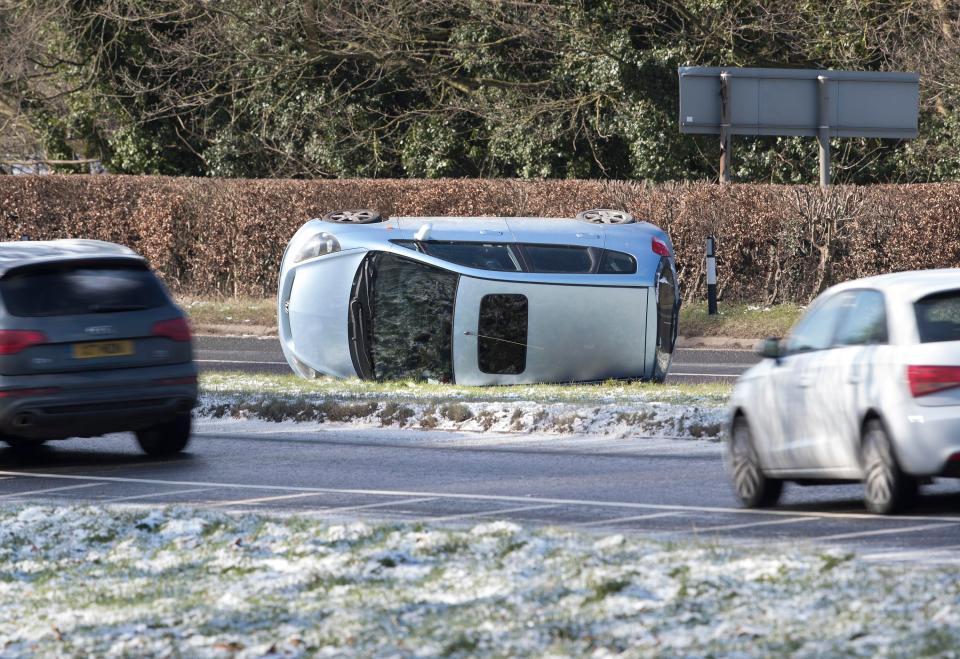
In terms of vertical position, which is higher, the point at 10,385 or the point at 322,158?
the point at 322,158

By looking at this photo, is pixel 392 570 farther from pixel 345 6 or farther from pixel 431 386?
pixel 345 6

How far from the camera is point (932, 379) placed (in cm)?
878

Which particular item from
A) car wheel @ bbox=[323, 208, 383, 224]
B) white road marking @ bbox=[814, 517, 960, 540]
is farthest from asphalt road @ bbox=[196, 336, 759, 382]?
white road marking @ bbox=[814, 517, 960, 540]

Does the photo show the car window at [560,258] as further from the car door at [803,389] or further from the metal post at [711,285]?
the metal post at [711,285]

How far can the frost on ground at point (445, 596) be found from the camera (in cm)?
548

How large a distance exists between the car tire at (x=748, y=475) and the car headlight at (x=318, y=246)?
7.94 metres

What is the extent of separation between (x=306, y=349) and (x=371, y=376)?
87 centimetres

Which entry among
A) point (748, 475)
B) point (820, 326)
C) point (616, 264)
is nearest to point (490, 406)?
point (616, 264)

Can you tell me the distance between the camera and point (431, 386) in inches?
663

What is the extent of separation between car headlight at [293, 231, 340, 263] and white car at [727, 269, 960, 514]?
26.1 ft

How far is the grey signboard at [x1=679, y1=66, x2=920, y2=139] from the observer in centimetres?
2539

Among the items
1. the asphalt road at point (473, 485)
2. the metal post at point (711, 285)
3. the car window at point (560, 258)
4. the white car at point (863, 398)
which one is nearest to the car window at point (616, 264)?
the car window at point (560, 258)

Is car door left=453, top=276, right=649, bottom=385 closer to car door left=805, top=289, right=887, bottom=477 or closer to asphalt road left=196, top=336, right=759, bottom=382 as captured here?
asphalt road left=196, top=336, right=759, bottom=382

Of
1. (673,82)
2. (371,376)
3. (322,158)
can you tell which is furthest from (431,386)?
(322,158)
